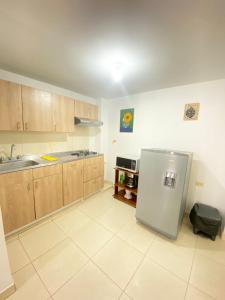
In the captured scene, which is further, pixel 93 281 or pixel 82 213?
pixel 82 213

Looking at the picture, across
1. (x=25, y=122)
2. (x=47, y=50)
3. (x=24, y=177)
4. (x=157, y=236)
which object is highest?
(x=47, y=50)

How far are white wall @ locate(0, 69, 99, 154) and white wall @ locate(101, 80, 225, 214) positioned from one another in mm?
1110

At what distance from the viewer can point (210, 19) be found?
0.95 metres

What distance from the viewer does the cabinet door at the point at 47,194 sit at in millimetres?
1933

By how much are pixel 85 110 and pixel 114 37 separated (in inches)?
70.0

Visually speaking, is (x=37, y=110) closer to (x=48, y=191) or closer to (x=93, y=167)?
(x=48, y=191)

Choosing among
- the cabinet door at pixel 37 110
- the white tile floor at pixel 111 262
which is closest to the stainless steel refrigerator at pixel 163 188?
the white tile floor at pixel 111 262

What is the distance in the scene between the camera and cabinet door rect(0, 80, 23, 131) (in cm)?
170

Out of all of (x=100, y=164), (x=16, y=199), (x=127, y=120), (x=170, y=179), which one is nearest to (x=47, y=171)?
(x=16, y=199)

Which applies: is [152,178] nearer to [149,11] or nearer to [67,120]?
[149,11]

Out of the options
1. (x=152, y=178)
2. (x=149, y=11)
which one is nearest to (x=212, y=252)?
(x=152, y=178)

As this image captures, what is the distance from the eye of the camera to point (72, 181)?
94.3 inches

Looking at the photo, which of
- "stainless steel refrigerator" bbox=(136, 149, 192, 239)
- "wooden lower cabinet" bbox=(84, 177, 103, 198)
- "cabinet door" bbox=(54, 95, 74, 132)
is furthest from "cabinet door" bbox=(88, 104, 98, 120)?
"stainless steel refrigerator" bbox=(136, 149, 192, 239)

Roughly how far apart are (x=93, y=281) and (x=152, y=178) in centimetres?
131
